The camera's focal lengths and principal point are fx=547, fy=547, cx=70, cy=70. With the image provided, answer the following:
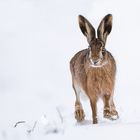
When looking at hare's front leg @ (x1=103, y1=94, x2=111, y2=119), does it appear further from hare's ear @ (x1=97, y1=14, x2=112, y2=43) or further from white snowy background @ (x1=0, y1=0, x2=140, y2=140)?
hare's ear @ (x1=97, y1=14, x2=112, y2=43)

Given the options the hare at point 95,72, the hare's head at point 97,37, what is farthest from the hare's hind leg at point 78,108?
the hare's head at point 97,37

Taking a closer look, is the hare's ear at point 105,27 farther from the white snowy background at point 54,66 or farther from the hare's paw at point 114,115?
the hare's paw at point 114,115

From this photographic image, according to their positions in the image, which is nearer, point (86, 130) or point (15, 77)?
point (86, 130)

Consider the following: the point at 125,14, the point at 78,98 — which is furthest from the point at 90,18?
the point at 78,98

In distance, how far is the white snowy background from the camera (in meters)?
1.45

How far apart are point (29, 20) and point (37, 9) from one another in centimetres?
4

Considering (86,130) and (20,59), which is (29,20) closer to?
(20,59)

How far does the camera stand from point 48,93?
1.51m

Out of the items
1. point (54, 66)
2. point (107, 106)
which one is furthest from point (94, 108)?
point (54, 66)

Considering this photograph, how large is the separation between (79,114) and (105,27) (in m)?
0.24

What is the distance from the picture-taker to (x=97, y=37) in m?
1.44

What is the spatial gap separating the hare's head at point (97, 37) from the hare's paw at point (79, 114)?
0.14 meters

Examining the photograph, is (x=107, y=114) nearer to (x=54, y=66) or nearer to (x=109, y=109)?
(x=109, y=109)

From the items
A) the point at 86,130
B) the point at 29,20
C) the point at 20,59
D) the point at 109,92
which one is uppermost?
the point at 29,20
